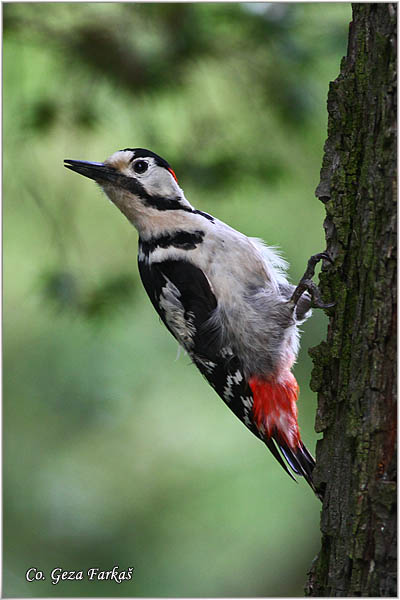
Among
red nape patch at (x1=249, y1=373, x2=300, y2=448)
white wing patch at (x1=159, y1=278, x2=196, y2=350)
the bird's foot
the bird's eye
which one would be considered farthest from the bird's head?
red nape patch at (x1=249, y1=373, x2=300, y2=448)

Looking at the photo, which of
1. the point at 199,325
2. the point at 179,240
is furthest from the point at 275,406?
the point at 179,240

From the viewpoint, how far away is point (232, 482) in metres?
4.20

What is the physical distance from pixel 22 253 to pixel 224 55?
5.43 ft

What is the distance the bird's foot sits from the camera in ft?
5.35

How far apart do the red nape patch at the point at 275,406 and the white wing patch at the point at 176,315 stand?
266mm

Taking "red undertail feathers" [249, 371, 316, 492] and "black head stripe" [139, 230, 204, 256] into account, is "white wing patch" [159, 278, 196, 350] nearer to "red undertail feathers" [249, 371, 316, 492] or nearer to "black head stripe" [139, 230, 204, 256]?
"black head stripe" [139, 230, 204, 256]

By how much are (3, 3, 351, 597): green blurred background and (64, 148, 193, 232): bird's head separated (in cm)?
13

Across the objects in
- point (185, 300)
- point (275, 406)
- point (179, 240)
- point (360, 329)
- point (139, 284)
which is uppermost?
point (139, 284)

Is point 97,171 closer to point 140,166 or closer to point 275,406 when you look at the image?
point 140,166

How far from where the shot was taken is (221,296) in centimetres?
215

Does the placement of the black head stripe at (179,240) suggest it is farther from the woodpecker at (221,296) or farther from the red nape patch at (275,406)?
the red nape patch at (275,406)

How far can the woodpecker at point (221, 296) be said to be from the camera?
2.16 m

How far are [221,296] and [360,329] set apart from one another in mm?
777

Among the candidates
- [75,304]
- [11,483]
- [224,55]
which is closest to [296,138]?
[224,55]
